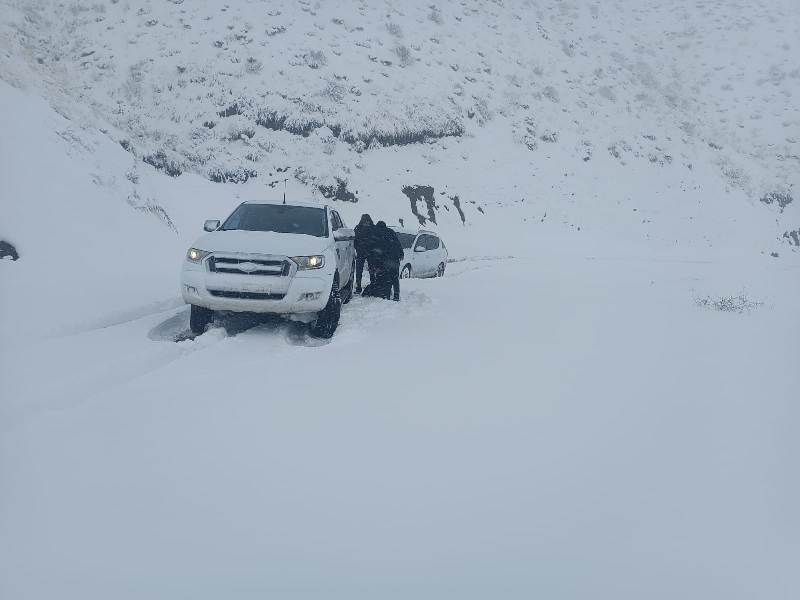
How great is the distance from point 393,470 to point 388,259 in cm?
721

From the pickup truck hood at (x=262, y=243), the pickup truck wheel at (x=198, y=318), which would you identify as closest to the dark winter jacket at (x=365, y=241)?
the pickup truck hood at (x=262, y=243)

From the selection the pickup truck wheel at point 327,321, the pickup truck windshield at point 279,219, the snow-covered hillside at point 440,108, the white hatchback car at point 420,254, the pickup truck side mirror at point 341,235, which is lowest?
the white hatchback car at point 420,254

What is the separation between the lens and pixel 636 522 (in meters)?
3.14

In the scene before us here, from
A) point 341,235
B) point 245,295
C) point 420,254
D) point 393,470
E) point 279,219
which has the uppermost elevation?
point 279,219

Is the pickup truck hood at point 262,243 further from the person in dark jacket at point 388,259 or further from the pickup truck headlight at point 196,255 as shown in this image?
the person in dark jacket at point 388,259

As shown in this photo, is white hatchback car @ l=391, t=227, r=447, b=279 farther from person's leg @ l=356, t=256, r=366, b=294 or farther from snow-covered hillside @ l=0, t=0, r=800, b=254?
snow-covered hillside @ l=0, t=0, r=800, b=254

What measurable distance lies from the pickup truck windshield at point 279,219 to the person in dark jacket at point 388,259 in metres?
1.93

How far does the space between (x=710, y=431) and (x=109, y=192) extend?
516 inches

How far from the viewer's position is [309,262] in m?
7.37

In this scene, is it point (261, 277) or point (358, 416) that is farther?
point (261, 277)

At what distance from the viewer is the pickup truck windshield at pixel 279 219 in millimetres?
8375

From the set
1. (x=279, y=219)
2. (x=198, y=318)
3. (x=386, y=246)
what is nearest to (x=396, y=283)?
(x=386, y=246)

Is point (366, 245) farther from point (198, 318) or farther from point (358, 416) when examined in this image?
point (358, 416)

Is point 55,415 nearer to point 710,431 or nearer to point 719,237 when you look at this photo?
point 710,431
